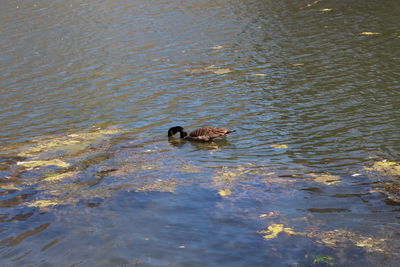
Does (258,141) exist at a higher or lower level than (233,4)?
lower

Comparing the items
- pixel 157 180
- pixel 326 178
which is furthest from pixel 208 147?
pixel 326 178

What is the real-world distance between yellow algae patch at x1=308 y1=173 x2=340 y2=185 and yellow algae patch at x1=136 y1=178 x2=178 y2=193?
245cm

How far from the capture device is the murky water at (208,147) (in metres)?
7.07

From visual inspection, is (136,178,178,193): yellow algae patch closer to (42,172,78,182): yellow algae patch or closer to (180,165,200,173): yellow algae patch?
(180,165,200,173): yellow algae patch

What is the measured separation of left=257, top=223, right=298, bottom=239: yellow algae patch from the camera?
7.07m

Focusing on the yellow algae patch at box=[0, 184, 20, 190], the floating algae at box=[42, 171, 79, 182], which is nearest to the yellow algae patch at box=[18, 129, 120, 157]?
the floating algae at box=[42, 171, 79, 182]

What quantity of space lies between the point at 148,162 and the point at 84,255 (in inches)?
152

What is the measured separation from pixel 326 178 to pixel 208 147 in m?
3.26

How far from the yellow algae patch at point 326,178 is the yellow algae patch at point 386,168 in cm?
69

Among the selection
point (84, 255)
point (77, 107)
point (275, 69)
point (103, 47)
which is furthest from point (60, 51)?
point (84, 255)

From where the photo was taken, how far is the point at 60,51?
22453mm

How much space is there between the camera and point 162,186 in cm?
909

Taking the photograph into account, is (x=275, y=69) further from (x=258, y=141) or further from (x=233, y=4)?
(x=233, y=4)

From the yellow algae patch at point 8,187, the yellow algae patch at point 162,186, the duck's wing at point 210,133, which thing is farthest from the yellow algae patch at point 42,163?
the duck's wing at point 210,133
